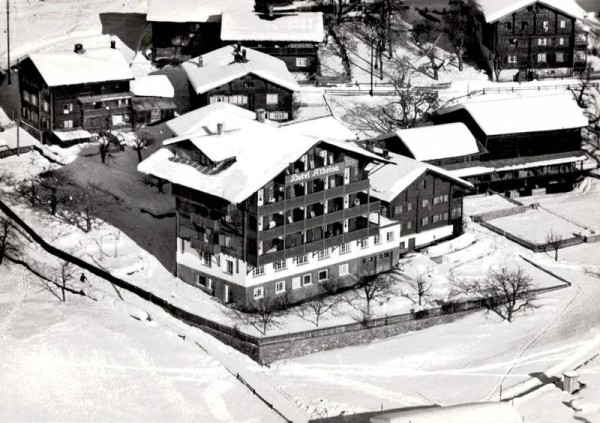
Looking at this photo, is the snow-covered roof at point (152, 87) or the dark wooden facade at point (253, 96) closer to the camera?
the dark wooden facade at point (253, 96)

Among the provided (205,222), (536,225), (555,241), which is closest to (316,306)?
(205,222)

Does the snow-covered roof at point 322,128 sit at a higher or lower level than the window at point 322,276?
higher

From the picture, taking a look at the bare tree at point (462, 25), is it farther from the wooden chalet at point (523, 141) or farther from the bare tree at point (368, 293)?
the bare tree at point (368, 293)

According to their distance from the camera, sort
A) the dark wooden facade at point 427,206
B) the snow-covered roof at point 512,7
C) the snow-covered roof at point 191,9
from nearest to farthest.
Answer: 1. the dark wooden facade at point 427,206
2. the snow-covered roof at point 512,7
3. the snow-covered roof at point 191,9

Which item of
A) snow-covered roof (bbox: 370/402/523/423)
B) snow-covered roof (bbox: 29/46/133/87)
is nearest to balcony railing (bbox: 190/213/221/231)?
snow-covered roof (bbox: 370/402/523/423)

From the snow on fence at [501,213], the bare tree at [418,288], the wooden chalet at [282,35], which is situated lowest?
the bare tree at [418,288]

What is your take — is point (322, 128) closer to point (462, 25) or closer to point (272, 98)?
point (272, 98)

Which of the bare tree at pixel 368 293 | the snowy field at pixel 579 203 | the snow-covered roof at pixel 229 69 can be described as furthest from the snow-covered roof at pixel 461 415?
the snow-covered roof at pixel 229 69

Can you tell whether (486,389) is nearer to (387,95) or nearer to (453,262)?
(453,262)
